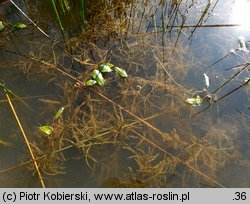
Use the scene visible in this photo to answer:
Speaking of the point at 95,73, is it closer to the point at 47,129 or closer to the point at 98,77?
the point at 98,77

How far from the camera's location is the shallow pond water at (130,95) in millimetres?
1879

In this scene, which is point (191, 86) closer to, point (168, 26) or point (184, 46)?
point (184, 46)

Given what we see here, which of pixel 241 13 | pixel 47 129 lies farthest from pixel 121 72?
pixel 241 13

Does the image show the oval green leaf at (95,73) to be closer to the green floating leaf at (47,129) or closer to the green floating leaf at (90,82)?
the green floating leaf at (90,82)

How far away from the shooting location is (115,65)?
2.32 meters

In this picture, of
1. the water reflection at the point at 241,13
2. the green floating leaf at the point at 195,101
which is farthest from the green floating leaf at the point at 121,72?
the water reflection at the point at 241,13

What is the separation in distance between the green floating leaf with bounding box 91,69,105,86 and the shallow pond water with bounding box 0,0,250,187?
5 cm

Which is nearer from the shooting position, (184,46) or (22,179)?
(22,179)

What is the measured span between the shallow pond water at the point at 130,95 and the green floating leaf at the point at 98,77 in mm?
54

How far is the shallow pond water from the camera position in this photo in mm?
1879

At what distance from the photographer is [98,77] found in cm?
216
